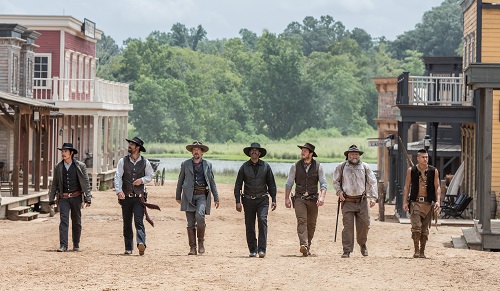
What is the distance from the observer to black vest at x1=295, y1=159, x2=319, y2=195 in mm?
19297

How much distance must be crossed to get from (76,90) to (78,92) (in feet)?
2.88

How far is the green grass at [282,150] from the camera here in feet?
320

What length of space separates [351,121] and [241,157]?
110ft

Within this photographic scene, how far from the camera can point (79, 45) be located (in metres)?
51.4

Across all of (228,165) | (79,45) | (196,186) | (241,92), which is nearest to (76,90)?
(79,45)

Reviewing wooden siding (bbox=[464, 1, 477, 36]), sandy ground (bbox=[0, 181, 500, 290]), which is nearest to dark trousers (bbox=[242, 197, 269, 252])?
sandy ground (bbox=[0, 181, 500, 290])

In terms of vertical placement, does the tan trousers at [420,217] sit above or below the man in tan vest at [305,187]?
below

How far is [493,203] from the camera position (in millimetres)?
31688

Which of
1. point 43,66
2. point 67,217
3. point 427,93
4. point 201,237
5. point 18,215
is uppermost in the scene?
point 43,66

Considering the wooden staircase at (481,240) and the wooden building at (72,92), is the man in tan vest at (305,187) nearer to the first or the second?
the wooden staircase at (481,240)

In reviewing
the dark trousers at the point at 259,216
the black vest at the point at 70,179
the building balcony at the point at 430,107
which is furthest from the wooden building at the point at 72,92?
the dark trousers at the point at 259,216

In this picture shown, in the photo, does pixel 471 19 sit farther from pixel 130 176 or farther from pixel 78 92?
pixel 78 92

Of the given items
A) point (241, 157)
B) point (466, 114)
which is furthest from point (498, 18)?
point (241, 157)

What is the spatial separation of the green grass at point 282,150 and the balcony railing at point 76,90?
44.2 meters
